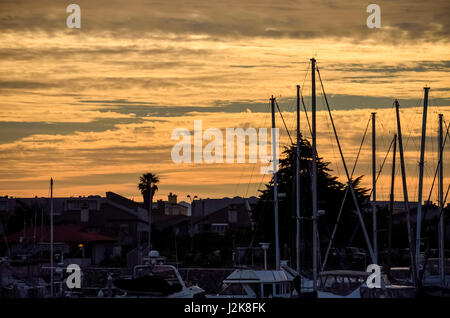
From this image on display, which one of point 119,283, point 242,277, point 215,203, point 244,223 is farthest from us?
point 215,203

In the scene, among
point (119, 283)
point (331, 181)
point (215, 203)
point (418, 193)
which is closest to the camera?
point (119, 283)

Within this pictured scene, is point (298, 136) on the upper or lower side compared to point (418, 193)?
upper

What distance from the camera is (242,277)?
1676 inches

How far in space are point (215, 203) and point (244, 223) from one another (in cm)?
3116

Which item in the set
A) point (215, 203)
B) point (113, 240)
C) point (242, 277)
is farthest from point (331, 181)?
point (215, 203)

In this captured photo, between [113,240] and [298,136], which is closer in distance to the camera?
[298,136]

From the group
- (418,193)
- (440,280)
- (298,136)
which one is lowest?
(440,280)

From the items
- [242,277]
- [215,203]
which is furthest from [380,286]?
[215,203]

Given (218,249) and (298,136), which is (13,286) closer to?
(298,136)

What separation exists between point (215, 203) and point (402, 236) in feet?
191

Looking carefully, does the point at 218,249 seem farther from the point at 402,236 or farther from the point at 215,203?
the point at 215,203

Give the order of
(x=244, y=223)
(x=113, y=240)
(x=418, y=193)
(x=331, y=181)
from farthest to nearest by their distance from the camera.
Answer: (x=244, y=223)
(x=113, y=240)
(x=331, y=181)
(x=418, y=193)

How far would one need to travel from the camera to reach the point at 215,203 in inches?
5221

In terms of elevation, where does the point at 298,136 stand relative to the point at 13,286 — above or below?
above
